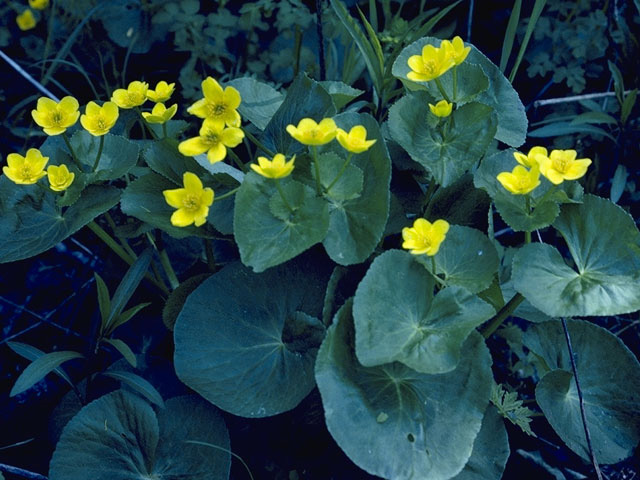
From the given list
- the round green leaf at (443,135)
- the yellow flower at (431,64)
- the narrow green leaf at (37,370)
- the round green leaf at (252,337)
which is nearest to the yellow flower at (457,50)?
the yellow flower at (431,64)

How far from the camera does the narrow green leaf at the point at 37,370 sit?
1424mm

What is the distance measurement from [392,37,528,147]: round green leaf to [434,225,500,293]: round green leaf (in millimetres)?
328

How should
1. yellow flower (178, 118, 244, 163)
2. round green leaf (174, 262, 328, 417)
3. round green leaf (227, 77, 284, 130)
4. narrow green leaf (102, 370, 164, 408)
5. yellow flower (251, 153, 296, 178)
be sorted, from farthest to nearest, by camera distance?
1. round green leaf (227, 77, 284, 130)
2. narrow green leaf (102, 370, 164, 408)
3. round green leaf (174, 262, 328, 417)
4. yellow flower (178, 118, 244, 163)
5. yellow flower (251, 153, 296, 178)

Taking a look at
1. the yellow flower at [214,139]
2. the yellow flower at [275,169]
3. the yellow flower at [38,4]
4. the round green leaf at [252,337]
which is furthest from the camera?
the yellow flower at [38,4]

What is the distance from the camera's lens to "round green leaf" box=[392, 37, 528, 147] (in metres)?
1.53

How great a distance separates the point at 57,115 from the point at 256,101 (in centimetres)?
50

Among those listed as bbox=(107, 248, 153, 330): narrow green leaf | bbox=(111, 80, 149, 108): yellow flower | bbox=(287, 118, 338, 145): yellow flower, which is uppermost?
bbox=(287, 118, 338, 145): yellow flower

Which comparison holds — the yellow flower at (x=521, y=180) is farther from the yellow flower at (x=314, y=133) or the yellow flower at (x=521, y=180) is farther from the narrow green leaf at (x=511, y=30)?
the narrow green leaf at (x=511, y=30)

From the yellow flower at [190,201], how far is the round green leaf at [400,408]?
0.35m

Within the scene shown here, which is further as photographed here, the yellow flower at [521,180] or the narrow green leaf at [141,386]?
→ the narrow green leaf at [141,386]

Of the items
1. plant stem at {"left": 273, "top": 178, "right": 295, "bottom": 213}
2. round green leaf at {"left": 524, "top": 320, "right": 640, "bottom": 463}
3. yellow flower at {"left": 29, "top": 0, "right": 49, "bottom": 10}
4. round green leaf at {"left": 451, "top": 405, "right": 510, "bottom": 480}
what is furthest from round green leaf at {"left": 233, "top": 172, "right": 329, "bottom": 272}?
yellow flower at {"left": 29, "top": 0, "right": 49, "bottom": 10}

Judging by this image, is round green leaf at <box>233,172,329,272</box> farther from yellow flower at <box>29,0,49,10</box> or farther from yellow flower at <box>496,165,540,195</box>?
yellow flower at <box>29,0,49,10</box>

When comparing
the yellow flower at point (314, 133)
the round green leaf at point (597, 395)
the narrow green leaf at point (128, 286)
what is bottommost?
the round green leaf at point (597, 395)

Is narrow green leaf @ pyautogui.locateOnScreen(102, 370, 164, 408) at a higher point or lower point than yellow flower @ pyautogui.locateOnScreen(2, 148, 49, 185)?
lower
